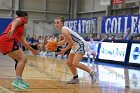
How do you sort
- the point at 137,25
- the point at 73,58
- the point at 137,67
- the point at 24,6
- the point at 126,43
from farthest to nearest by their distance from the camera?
the point at 24,6, the point at 137,25, the point at 126,43, the point at 137,67, the point at 73,58

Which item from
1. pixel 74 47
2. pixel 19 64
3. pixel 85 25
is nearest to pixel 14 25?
pixel 19 64

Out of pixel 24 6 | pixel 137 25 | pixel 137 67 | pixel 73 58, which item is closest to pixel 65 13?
pixel 24 6

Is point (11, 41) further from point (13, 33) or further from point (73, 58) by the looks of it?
point (73, 58)

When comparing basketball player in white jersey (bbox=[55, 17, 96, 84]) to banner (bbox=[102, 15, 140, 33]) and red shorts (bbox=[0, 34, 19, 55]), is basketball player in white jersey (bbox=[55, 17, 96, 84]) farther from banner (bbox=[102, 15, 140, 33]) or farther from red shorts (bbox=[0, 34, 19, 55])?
banner (bbox=[102, 15, 140, 33])

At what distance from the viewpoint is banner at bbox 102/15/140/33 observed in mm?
22875

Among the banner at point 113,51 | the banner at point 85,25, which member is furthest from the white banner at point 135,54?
the banner at point 85,25

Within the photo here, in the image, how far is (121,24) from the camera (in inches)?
965

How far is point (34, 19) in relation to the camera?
38156mm

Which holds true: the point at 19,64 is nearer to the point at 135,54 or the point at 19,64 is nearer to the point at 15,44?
the point at 15,44

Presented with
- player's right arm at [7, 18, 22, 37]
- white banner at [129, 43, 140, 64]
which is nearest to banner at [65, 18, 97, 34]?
white banner at [129, 43, 140, 64]

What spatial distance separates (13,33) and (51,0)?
102ft

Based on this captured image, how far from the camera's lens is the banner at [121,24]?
2288cm

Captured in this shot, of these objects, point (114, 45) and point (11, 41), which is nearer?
point (11, 41)

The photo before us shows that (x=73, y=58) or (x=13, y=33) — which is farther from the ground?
(x=13, y=33)
